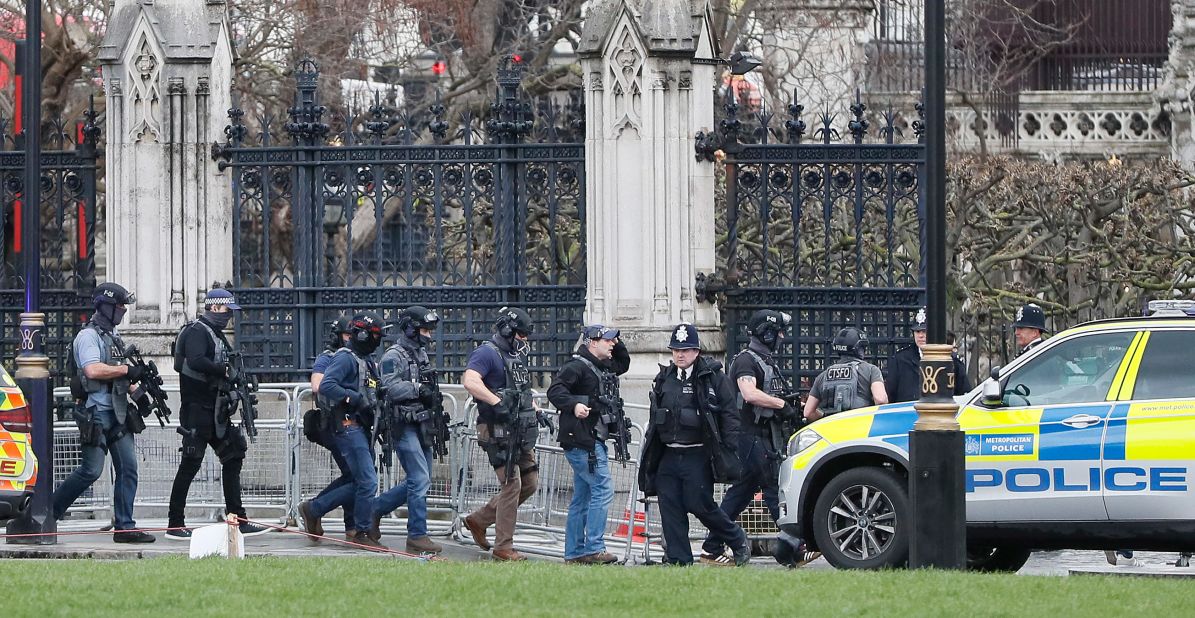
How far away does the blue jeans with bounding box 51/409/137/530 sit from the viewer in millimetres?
15070

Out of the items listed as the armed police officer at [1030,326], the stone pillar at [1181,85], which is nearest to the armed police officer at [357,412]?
the armed police officer at [1030,326]

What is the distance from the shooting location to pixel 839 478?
1346 centimetres

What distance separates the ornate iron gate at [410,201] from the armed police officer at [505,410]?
2.68 meters

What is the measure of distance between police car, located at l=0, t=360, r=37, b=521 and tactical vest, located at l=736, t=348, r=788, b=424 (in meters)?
4.80

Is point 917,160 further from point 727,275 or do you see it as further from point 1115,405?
point 1115,405

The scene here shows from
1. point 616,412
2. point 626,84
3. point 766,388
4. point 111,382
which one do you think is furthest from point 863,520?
point 111,382

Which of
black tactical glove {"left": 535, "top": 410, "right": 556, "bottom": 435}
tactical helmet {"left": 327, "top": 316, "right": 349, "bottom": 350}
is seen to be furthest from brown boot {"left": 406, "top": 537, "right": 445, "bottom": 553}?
tactical helmet {"left": 327, "top": 316, "right": 349, "bottom": 350}

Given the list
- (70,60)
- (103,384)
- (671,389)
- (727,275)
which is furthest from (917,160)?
(70,60)

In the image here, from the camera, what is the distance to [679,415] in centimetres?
1360

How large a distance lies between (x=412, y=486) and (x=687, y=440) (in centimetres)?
218

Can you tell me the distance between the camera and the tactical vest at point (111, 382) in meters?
14.9

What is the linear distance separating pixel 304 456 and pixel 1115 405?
256 inches

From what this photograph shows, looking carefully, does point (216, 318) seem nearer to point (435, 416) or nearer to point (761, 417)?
point (435, 416)

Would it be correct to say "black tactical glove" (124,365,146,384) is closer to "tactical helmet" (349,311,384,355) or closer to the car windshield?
"tactical helmet" (349,311,384,355)
